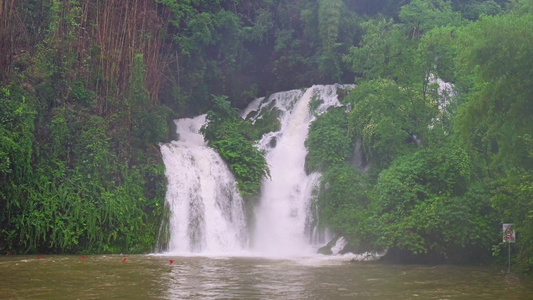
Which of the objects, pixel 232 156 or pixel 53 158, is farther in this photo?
pixel 232 156

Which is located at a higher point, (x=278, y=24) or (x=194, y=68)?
(x=278, y=24)

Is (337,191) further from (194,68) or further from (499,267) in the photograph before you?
(194,68)

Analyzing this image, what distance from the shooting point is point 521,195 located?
1475 cm

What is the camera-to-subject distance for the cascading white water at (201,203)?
74.2ft

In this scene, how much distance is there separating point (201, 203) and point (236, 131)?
17.4ft

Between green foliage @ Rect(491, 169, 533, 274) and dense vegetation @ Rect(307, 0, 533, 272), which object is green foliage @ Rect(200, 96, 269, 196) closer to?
dense vegetation @ Rect(307, 0, 533, 272)

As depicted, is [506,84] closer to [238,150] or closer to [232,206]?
[232,206]

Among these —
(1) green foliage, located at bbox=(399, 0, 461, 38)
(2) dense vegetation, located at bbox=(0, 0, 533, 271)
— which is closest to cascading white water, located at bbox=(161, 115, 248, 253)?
(2) dense vegetation, located at bbox=(0, 0, 533, 271)

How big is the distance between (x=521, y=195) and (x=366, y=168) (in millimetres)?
11619

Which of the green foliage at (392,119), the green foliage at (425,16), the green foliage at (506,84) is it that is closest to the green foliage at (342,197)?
the green foliage at (392,119)

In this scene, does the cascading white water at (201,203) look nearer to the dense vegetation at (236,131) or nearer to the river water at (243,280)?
the dense vegetation at (236,131)

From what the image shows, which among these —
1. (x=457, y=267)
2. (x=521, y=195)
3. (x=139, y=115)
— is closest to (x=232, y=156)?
(x=139, y=115)

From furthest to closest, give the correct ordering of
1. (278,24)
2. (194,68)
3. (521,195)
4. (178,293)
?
(278,24), (194,68), (521,195), (178,293)

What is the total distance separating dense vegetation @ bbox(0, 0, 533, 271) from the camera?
49.6ft
